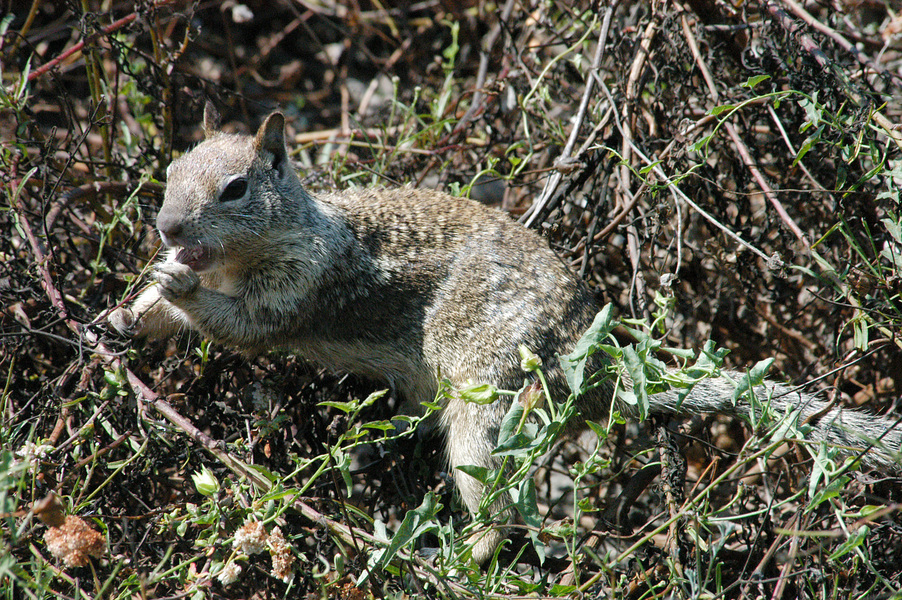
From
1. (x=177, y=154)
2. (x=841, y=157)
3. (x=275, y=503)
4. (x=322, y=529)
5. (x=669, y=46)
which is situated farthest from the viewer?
(x=177, y=154)

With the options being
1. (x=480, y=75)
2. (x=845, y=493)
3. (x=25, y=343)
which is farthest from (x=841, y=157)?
(x=25, y=343)

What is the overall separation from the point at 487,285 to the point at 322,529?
4.72 feet

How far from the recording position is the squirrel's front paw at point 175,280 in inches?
127

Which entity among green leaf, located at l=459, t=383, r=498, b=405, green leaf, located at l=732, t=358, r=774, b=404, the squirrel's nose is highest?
the squirrel's nose

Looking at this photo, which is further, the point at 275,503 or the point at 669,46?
the point at 669,46

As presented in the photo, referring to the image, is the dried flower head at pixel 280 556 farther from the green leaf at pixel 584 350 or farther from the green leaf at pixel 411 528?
the green leaf at pixel 584 350

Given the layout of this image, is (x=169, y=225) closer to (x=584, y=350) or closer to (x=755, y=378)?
(x=584, y=350)

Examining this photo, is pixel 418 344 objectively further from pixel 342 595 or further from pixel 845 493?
pixel 845 493

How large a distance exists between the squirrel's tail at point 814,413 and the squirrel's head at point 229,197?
2085mm

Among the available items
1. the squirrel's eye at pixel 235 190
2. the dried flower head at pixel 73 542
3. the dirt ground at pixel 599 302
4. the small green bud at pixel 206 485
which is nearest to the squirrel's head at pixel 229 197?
the squirrel's eye at pixel 235 190

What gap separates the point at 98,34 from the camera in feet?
12.1

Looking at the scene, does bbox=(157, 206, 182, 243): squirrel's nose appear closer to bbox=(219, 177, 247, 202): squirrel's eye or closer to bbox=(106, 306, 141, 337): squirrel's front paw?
bbox=(219, 177, 247, 202): squirrel's eye

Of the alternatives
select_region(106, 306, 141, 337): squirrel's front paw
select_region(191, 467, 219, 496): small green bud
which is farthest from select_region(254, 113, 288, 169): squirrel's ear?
select_region(191, 467, 219, 496): small green bud

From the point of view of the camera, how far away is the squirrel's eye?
128 inches
